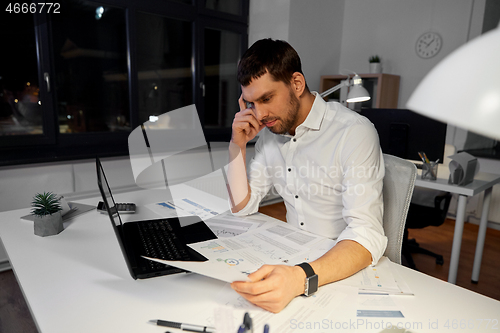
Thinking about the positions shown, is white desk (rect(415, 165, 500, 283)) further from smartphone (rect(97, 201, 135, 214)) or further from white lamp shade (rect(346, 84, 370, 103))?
smartphone (rect(97, 201, 135, 214))

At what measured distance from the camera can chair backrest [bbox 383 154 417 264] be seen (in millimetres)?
1024

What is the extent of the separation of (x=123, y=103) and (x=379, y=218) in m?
2.55

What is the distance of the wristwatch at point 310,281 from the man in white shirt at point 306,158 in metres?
0.12

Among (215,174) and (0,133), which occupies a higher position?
(0,133)

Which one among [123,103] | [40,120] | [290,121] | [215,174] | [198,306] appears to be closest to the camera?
[198,306]

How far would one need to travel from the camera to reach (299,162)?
1229 mm

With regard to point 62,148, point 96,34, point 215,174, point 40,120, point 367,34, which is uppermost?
point 367,34

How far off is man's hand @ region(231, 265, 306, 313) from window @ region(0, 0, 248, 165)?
6.43ft

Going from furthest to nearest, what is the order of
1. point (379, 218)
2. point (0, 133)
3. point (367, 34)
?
point (367, 34) < point (0, 133) < point (379, 218)

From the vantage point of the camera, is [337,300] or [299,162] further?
[299,162]

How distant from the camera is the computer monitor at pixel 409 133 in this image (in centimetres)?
218

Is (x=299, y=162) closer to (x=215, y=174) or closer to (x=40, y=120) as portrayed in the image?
(x=215, y=174)

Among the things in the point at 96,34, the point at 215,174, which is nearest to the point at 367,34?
the point at 215,174

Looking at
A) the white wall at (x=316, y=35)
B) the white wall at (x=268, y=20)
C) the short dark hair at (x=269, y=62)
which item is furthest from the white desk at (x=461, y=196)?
the white wall at (x=268, y=20)
